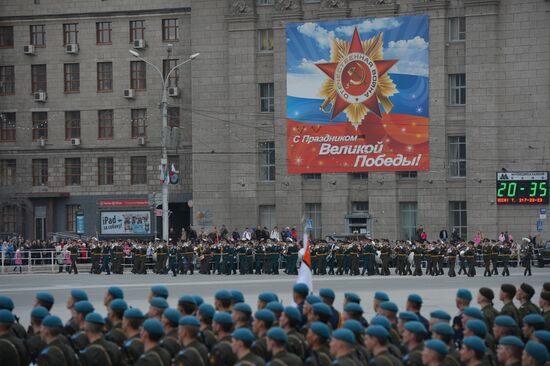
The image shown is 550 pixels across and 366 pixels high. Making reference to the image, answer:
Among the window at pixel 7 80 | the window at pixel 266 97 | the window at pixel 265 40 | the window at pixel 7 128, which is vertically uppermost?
the window at pixel 265 40

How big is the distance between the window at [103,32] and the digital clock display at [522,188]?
23.7 metres

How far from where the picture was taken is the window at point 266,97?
63062 millimetres

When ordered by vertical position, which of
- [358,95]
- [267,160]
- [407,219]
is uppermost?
[358,95]

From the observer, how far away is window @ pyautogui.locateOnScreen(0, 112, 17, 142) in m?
69.7

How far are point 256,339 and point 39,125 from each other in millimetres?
56878

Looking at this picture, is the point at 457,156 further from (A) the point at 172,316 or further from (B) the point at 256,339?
(B) the point at 256,339

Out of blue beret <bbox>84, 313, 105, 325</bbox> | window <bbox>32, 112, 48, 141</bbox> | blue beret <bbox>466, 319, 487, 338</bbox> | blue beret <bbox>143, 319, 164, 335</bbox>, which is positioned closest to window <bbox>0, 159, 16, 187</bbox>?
window <bbox>32, 112, 48, 141</bbox>

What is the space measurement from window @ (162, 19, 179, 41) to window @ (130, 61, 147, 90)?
6.61 feet

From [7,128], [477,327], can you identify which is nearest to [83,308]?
[477,327]

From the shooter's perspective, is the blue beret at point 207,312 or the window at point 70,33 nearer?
the blue beret at point 207,312

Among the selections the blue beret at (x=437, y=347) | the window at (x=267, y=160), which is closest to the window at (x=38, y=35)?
the window at (x=267, y=160)

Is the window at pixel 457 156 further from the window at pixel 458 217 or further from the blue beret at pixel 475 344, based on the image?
the blue beret at pixel 475 344

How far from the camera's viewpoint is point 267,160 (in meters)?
63.5

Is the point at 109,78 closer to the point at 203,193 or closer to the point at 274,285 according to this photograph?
the point at 203,193
